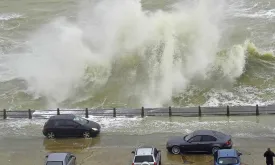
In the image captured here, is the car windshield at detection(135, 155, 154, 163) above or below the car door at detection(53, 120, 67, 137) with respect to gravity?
below

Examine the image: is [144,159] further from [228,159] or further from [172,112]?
[172,112]

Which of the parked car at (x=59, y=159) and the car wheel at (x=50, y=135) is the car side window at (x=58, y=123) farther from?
the parked car at (x=59, y=159)

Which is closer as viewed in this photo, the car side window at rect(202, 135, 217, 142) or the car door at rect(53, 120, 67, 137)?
the car side window at rect(202, 135, 217, 142)

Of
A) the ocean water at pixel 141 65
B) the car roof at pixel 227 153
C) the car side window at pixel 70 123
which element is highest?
the ocean water at pixel 141 65

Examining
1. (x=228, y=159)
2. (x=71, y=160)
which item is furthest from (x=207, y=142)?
(x=71, y=160)

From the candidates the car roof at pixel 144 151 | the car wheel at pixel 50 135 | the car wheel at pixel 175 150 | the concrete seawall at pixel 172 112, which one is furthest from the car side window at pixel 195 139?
the car wheel at pixel 50 135

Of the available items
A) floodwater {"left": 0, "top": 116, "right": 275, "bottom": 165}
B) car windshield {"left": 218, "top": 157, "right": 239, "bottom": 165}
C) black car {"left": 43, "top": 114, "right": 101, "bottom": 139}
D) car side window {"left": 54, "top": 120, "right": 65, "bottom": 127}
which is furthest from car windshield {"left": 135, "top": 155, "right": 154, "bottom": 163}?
car side window {"left": 54, "top": 120, "right": 65, "bottom": 127}

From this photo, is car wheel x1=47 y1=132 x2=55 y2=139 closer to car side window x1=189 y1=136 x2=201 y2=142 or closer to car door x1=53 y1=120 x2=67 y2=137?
car door x1=53 y1=120 x2=67 y2=137

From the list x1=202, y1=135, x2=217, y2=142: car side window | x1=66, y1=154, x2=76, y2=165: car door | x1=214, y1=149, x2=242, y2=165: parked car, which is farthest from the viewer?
x1=202, y1=135, x2=217, y2=142: car side window
